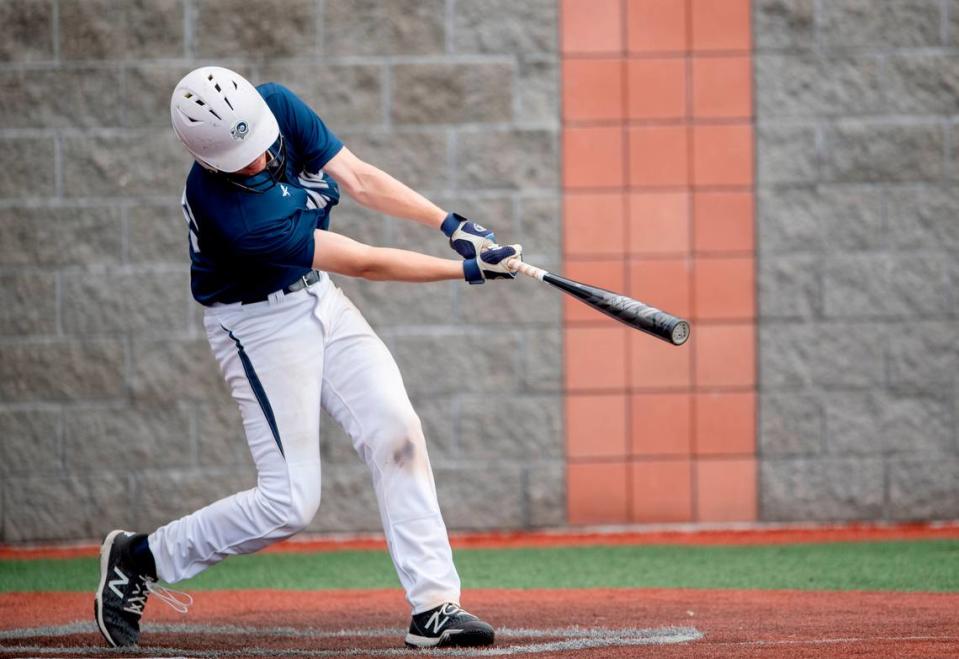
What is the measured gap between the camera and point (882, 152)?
7965 millimetres

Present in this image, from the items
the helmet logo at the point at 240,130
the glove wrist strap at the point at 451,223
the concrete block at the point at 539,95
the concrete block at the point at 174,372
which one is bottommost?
the concrete block at the point at 174,372

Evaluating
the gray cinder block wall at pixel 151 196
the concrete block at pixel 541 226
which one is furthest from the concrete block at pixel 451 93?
the concrete block at pixel 541 226

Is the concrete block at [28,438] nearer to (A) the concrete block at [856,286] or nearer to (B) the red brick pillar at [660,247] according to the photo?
(B) the red brick pillar at [660,247]

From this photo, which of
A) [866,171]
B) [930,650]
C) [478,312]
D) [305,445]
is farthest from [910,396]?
[305,445]

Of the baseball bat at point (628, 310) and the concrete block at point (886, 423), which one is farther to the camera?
the concrete block at point (886, 423)

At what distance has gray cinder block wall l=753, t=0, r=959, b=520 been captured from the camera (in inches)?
313

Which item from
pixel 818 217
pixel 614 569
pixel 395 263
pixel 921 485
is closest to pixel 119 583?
pixel 395 263

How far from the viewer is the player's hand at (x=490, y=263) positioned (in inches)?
185

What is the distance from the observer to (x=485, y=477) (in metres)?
7.93

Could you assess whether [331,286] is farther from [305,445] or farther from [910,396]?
[910,396]

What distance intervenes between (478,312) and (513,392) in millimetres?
476

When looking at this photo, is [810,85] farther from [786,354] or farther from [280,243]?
[280,243]

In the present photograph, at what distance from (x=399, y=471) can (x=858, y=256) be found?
13.2ft

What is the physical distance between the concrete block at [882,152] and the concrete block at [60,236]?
12.8ft
